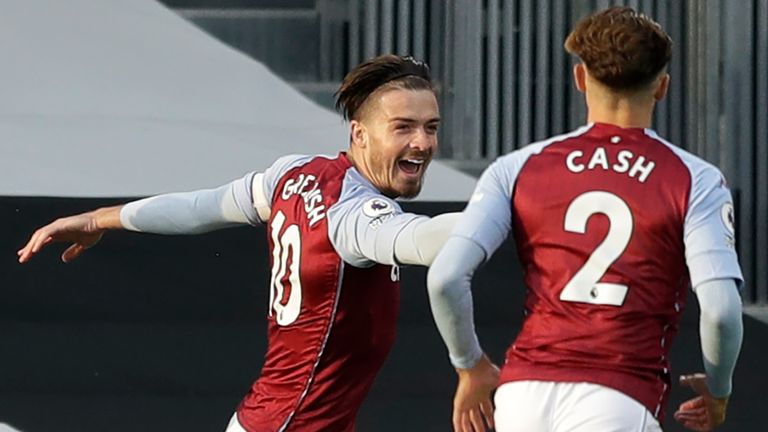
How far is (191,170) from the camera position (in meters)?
5.86

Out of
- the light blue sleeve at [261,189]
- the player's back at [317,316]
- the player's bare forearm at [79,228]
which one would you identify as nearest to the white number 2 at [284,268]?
the player's back at [317,316]

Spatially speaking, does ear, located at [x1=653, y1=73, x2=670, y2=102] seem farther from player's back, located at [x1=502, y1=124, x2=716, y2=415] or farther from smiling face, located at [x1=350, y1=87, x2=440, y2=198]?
smiling face, located at [x1=350, y1=87, x2=440, y2=198]

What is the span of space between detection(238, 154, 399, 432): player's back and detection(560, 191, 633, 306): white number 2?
27.3 inches

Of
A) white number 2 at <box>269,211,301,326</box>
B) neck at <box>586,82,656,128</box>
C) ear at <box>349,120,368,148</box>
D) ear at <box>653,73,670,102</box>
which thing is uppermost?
ear at <box>653,73,670,102</box>

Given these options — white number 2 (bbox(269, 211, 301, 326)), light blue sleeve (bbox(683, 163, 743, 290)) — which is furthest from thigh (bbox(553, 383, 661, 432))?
white number 2 (bbox(269, 211, 301, 326))

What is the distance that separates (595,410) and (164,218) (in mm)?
1359

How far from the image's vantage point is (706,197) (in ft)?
9.78

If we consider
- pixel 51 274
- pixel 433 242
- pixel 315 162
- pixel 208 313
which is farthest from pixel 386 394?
pixel 433 242

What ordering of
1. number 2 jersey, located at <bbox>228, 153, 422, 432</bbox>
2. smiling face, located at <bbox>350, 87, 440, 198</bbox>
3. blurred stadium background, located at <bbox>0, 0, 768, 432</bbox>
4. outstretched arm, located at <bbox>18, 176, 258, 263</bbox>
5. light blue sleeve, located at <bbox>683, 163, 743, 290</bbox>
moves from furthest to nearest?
blurred stadium background, located at <bbox>0, 0, 768, 432</bbox>
outstretched arm, located at <bbox>18, 176, 258, 263</bbox>
smiling face, located at <bbox>350, 87, 440, 198</bbox>
number 2 jersey, located at <bbox>228, 153, 422, 432</bbox>
light blue sleeve, located at <bbox>683, 163, 743, 290</bbox>

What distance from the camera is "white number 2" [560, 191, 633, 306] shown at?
3000mm

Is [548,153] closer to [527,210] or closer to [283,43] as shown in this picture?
[527,210]

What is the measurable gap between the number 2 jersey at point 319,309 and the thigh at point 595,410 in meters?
0.64

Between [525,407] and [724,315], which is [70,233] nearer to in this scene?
[525,407]

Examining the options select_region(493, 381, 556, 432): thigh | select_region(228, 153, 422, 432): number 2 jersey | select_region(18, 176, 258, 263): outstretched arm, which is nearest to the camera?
select_region(493, 381, 556, 432): thigh
